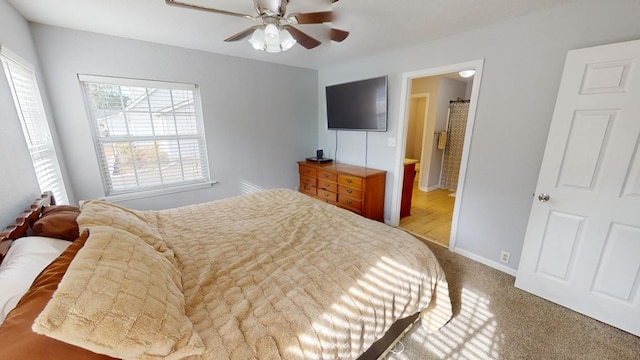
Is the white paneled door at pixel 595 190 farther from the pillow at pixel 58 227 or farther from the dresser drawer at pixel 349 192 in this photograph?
the pillow at pixel 58 227

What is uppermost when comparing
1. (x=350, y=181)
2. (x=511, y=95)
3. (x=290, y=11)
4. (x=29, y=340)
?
(x=290, y=11)

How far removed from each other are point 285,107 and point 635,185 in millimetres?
3659

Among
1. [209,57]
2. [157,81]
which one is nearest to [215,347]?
[157,81]

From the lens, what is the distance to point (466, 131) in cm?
242

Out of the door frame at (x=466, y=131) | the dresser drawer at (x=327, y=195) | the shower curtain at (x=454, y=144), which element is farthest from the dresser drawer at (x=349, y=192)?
the shower curtain at (x=454, y=144)

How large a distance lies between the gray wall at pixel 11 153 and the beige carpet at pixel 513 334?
2.43m

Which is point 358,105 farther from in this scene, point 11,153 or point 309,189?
point 11,153

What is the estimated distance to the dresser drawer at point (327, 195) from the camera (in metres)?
3.45

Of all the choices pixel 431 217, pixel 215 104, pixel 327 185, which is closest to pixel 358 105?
pixel 327 185

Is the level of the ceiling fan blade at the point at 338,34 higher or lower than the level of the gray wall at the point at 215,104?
higher

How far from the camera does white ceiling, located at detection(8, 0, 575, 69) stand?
1782mm

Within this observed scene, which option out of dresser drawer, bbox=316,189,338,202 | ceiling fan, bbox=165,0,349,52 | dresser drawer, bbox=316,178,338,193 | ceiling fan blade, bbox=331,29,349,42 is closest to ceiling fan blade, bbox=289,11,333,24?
ceiling fan, bbox=165,0,349,52

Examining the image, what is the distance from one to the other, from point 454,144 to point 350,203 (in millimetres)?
3121

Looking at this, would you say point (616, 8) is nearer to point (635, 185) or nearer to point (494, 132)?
point (494, 132)
